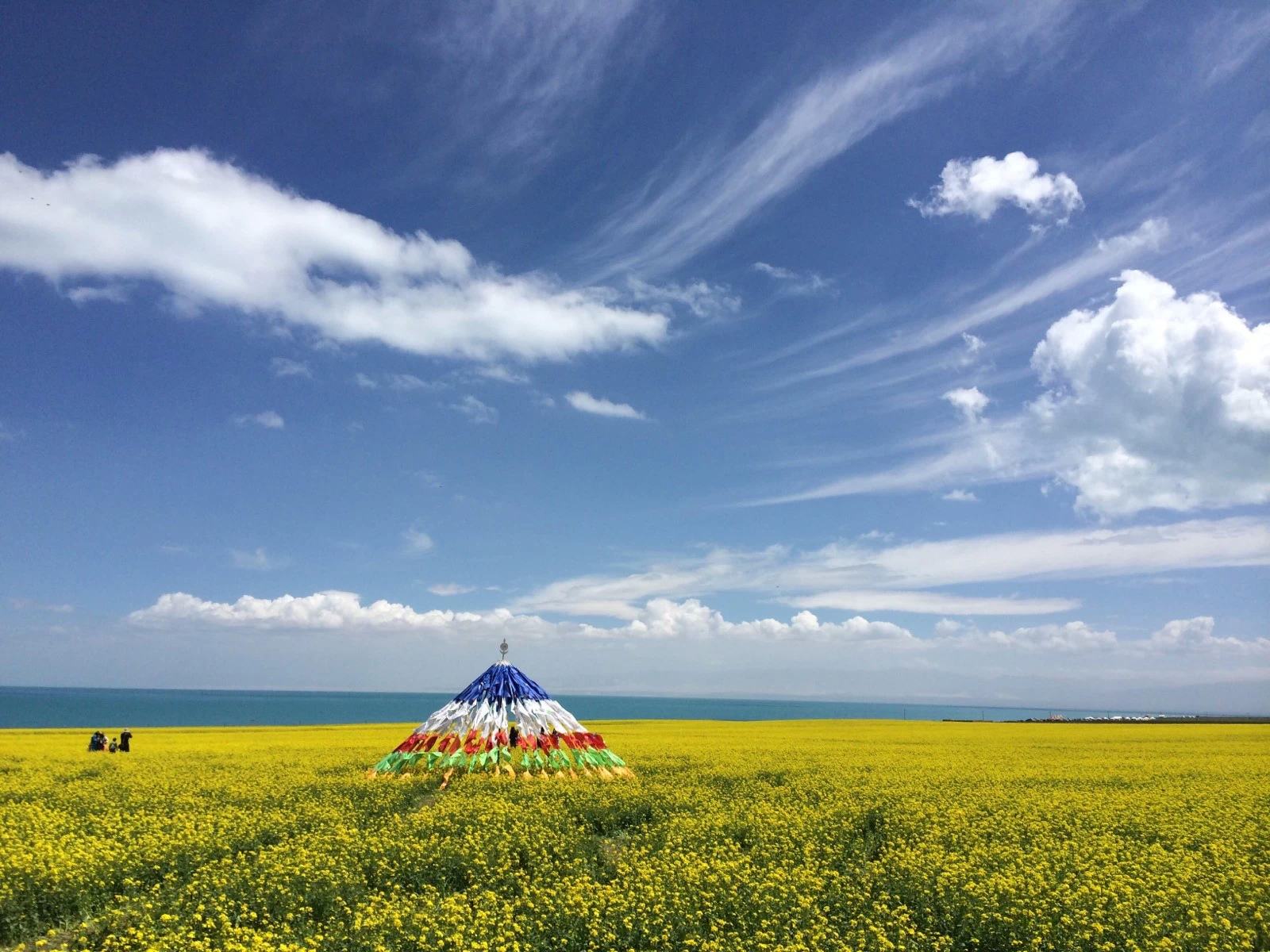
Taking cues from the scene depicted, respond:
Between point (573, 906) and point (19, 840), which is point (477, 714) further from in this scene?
point (573, 906)

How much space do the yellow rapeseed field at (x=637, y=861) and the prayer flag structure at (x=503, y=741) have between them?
1323 millimetres

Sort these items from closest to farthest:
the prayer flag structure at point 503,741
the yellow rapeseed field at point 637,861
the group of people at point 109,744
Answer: the yellow rapeseed field at point 637,861, the prayer flag structure at point 503,741, the group of people at point 109,744

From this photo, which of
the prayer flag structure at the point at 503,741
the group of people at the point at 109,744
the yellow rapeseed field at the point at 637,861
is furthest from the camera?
the group of people at the point at 109,744

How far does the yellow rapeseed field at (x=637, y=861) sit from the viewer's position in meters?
11.6

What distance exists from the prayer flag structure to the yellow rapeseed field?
1323mm

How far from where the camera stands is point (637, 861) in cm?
1505

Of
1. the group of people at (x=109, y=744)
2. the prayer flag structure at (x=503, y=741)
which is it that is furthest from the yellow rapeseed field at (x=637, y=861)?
the group of people at (x=109, y=744)

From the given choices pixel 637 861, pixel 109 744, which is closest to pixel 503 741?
pixel 637 861

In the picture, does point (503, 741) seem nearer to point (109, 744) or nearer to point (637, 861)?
point (637, 861)

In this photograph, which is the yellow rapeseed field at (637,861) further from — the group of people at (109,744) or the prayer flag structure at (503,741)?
the group of people at (109,744)

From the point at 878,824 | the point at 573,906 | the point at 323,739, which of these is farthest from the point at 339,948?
the point at 323,739

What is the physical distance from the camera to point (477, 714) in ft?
96.5

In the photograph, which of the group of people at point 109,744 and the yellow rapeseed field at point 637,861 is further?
the group of people at point 109,744

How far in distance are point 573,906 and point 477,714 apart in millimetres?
18140
